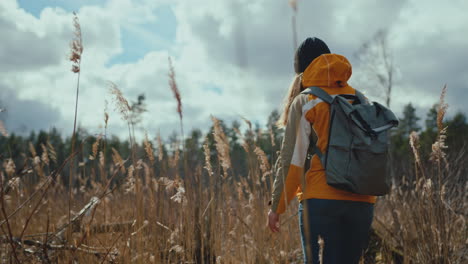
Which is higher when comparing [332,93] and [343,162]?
[332,93]

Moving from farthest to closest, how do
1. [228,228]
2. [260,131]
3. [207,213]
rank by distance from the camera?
1. [260,131]
2. [228,228]
3. [207,213]

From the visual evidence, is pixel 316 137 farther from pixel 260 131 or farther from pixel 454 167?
pixel 454 167

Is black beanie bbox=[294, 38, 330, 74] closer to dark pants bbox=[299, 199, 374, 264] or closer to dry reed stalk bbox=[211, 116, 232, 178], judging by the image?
dry reed stalk bbox=[211, 116, 232, 178]

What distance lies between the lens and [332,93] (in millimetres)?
2127

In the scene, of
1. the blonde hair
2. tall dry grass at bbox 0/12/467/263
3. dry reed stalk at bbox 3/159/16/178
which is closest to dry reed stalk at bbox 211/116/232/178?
tall dry grass at bbox 0/12/467/263

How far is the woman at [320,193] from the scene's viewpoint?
6.42 feet

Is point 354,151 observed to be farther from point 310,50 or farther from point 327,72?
point 310,50

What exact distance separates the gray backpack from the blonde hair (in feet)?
1.26

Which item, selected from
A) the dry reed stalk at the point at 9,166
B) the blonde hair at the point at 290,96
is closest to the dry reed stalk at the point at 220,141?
the blonde hair at the point at 290,96

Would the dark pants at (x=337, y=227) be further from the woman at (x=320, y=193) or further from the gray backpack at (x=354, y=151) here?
the gray backpack at (x=354, y=151)

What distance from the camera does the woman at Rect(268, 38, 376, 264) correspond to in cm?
196

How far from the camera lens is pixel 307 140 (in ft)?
6.62

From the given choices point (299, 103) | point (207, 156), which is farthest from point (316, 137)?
point (207, 156)

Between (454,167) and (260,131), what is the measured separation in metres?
2.01
